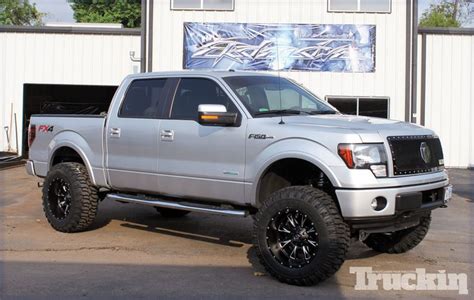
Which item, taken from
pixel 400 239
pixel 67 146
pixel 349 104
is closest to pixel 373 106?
pixel 349 104

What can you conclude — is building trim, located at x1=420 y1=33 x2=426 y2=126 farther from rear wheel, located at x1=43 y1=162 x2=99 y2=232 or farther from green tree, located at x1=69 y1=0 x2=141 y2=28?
green tree, located at x1=69 y1=0 x2=141 y2=28

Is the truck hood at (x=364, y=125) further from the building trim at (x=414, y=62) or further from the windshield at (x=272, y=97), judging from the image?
the building trim at (x=414, y=62)

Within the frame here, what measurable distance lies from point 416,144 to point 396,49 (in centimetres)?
1372

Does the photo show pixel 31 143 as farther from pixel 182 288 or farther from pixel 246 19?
pixel 246 19

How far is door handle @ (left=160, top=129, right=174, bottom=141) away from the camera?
6.73m

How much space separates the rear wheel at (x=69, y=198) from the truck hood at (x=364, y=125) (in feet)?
10.1

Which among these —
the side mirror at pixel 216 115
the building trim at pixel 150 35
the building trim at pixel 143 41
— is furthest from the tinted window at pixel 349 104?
the side mirror at pixel 216 115

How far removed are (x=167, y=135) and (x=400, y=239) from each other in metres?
3.00

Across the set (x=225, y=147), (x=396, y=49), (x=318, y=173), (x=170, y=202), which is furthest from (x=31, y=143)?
(x=396, y=49)

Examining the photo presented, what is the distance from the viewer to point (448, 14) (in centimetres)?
4891

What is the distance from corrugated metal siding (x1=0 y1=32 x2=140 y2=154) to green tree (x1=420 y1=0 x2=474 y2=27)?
32662 millimetres

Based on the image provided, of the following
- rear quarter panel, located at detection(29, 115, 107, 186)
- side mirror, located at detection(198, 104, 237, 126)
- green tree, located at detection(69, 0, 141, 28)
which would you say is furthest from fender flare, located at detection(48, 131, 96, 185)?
green tree, located at detection(69, 0, 141, 28)

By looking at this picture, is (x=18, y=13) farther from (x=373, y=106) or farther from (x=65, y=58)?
(x=373, y=106)

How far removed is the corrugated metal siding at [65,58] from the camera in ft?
65.7
